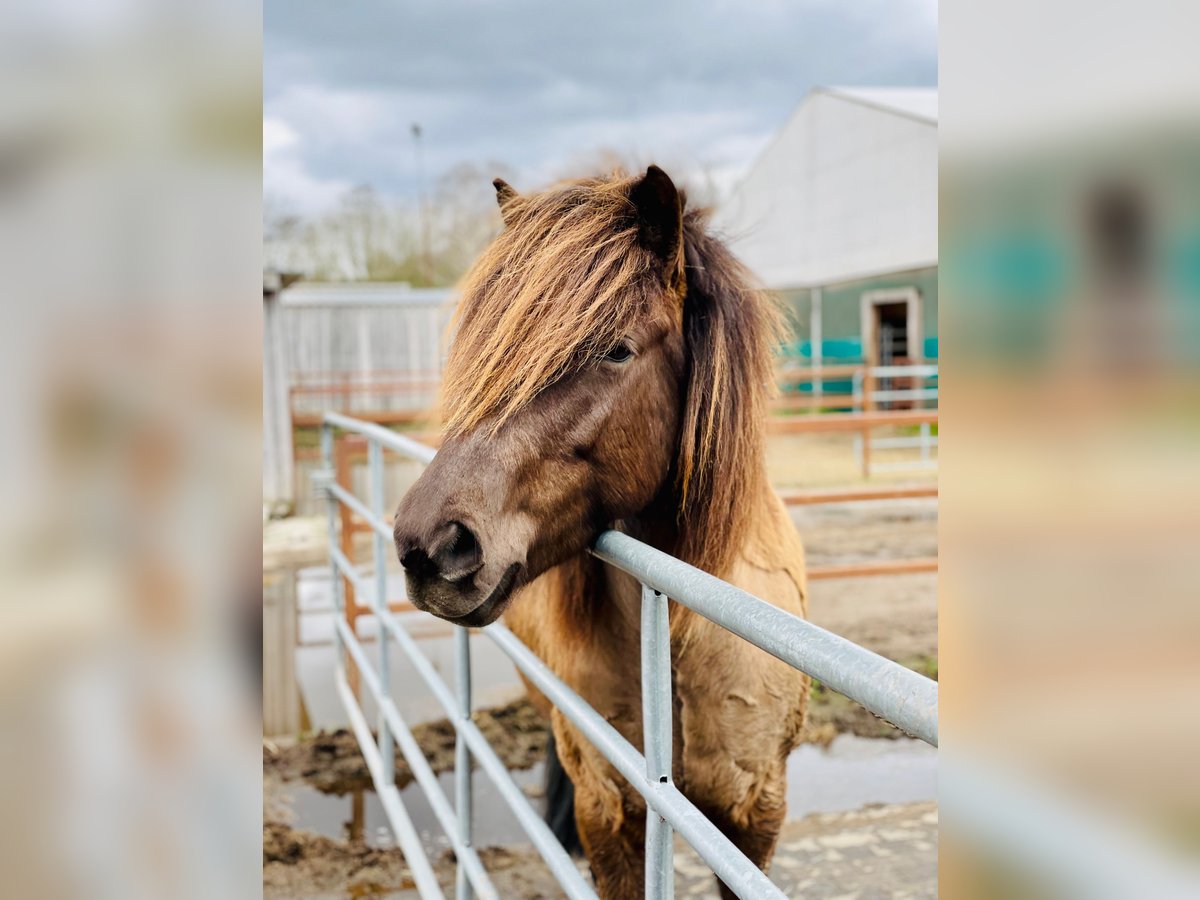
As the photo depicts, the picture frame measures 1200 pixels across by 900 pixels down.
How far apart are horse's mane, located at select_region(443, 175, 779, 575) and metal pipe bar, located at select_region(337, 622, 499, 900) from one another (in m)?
0.82

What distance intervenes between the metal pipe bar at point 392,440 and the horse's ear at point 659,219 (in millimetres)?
530

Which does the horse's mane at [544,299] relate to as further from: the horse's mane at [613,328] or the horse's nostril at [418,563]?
the horse's nostril at [418,563]

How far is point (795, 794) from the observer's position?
10.5ft

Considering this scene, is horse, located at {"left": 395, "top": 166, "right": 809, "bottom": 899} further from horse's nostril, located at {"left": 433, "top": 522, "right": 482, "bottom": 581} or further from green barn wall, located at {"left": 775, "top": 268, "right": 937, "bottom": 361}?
green barn wall, located at {"left": 775, "top": 268, "right": 937, "bottom": 361}

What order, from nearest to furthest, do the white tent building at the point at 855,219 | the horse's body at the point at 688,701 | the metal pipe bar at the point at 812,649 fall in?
the metal pipe bar at the point at 812,649
the horse's body at the point at 688,701
the white tent building at the point at 855,219

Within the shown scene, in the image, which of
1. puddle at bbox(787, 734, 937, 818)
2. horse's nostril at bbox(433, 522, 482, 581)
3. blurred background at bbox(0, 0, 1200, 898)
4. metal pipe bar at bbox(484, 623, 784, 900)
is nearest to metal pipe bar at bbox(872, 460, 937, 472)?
puddle at bbox(787, 734, 937, 818)

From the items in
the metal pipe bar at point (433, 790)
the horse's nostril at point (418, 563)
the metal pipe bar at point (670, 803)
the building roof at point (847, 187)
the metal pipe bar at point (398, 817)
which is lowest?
the metal pipe bar at point (398, 817)

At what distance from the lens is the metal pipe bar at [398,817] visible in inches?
89.7

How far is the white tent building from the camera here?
13.6 m

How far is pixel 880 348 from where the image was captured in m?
15.2

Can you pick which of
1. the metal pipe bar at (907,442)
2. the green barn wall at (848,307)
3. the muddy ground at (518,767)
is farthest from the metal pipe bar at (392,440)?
the green barn wall at (848,307)

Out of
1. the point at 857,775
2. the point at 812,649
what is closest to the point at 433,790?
the point at 857,775
